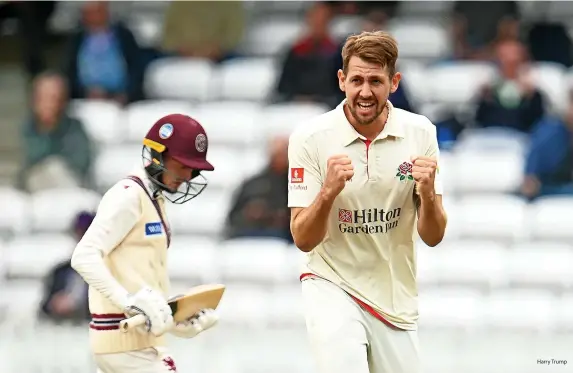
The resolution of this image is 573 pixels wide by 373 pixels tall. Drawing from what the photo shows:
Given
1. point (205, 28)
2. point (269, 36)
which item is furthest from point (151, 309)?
point (269, 36)

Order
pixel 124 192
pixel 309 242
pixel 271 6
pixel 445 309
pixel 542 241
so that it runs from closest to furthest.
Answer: pixel 309 242
pixel 124 192
pixel 445 309
pixel 542 241
pixel 271 6

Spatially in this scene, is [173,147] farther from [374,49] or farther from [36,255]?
[36,255]

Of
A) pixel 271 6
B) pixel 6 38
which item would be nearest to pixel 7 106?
pixel 6 38

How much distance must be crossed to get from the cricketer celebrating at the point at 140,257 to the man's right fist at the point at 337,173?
2.43 ft

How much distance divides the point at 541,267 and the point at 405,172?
4.20 meters

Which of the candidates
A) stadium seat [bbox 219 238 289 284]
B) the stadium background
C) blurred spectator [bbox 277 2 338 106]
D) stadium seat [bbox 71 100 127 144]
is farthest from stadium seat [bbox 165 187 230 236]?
blurred spectator [bbox 277 2 338 106]

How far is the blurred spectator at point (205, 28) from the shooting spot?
10406mm

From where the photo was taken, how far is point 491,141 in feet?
31.1

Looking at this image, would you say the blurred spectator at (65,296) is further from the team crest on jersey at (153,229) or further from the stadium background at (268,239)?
the team crest on jersey at (153,229)

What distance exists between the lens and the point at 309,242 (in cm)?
456

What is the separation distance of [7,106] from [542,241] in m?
4.42

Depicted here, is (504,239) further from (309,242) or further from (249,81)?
(309,242)

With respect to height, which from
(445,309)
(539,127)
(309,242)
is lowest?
(445,309)

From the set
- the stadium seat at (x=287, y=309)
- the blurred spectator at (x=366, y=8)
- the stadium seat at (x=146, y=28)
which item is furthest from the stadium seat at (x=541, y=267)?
the stadium seat at (x=146, y=28)
